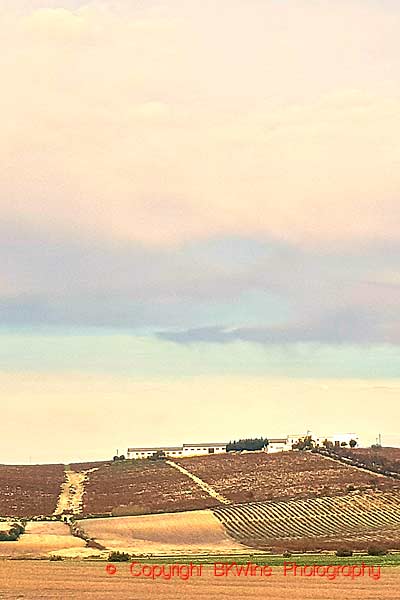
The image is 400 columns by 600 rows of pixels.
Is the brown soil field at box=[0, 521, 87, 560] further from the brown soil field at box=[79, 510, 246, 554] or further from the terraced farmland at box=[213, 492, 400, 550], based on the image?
the terraced farmland at box=[213, 492, 400, 550]

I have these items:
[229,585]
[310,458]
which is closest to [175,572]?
[229,585]

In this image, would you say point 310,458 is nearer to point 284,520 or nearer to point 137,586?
point 284,520

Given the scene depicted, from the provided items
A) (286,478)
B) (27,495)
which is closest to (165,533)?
(286,478)

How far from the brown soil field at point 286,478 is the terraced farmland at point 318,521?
8.48 m

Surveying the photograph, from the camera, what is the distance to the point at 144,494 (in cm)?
15912

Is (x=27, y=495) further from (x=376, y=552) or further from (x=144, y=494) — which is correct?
(x=376, y=552)

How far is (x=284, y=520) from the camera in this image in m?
120

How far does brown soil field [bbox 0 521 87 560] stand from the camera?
83.6 metres

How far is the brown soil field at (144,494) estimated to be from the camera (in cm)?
14075

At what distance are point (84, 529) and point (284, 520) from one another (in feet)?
74.1

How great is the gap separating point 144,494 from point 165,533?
47.9 metres

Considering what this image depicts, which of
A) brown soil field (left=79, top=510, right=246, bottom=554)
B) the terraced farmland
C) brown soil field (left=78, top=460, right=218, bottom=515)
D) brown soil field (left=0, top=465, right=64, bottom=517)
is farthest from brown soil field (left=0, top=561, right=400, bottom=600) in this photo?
brown soil field (left=0, top=465, right=64, bottom=517)

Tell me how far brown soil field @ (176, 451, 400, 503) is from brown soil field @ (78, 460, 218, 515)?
4.64 meters

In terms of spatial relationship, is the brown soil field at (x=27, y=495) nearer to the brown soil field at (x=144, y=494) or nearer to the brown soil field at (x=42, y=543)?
the brown soil field at (x=144, y=494)
